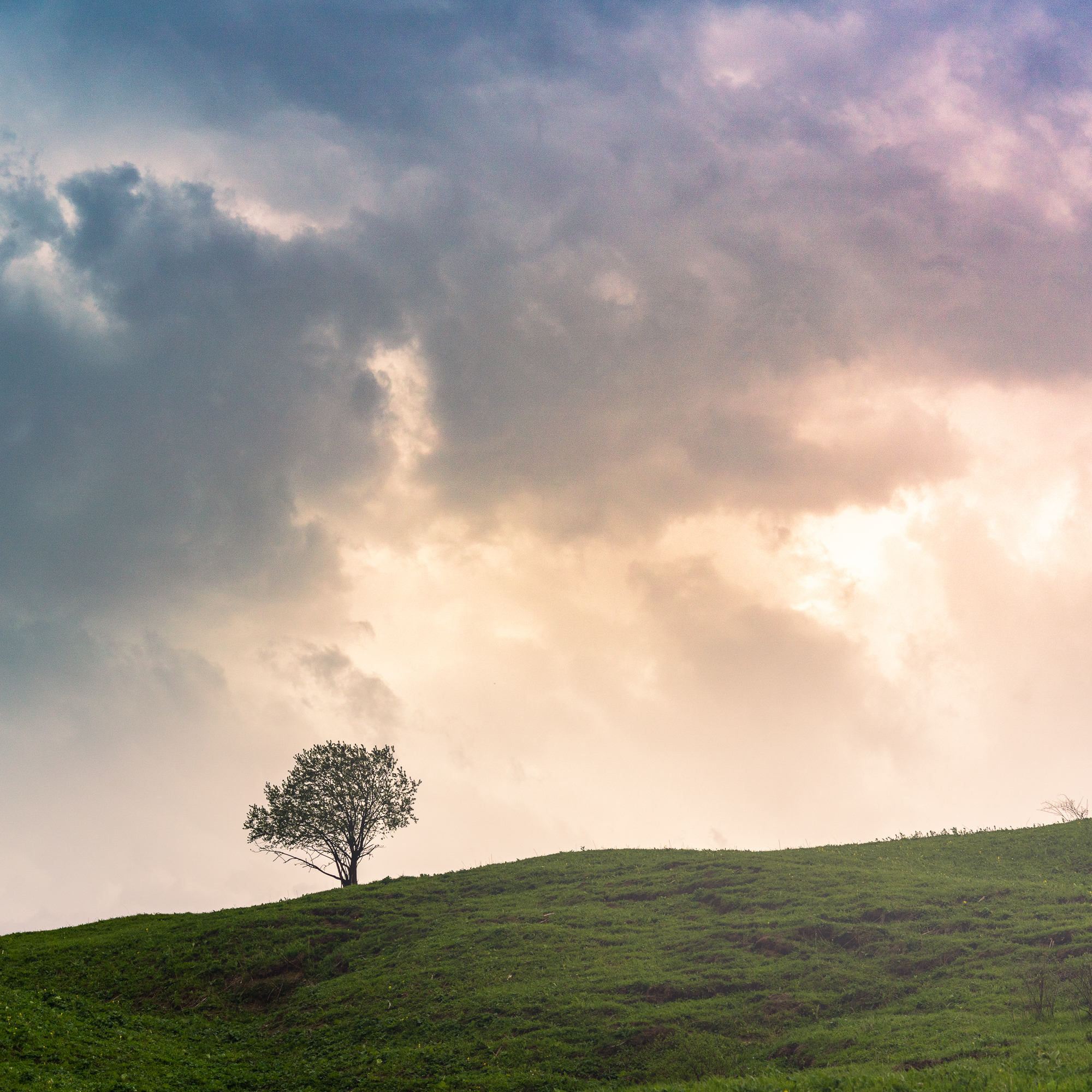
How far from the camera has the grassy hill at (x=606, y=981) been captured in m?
24.8

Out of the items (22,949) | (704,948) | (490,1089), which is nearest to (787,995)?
(704,948)

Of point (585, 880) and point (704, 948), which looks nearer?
point (704, 948)

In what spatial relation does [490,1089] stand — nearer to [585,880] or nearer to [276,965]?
[276,965]

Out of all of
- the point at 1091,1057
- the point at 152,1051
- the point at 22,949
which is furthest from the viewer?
the point at 22,949

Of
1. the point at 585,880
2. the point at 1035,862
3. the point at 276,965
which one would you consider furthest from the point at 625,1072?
the point at 1035,862

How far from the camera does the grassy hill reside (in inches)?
975

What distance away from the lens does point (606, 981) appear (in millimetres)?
32562

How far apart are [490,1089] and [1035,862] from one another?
37.0 meters

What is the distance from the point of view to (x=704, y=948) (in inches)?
1417

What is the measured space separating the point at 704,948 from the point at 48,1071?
26.3 meters

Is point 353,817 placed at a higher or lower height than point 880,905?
higher

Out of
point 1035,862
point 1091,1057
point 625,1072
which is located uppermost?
point 1035,862

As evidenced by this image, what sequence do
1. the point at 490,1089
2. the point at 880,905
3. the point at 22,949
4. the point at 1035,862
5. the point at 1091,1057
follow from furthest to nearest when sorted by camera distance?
1. the point at 1035,862
2. the point at 22,949
3. the point at 880,905
4. the point at 490,1089
5. the point at 1091,1057

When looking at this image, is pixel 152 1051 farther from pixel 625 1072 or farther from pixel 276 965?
pixel 625 1072
